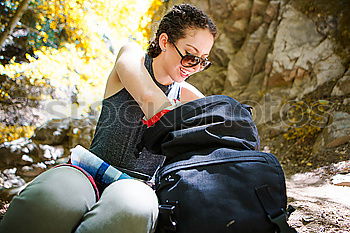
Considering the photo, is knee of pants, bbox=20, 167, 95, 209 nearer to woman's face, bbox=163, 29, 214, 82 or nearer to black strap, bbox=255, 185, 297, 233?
black strap, bbox=255, 185, 297, 233

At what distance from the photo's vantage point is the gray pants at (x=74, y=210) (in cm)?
77

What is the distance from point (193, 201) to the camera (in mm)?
855

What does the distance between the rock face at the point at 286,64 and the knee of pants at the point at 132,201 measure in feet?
7.63

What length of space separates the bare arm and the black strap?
0.50m

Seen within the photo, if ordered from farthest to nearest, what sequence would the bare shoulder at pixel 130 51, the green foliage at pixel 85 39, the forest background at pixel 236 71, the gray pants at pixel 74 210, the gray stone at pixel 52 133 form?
the gray stone at pixel 52 133 < the green foliage at pixel 85 39 < the forest background at pixel 236 71 < the bare shoulder at pixel 130 51 < the gray pants at pixel 74 210

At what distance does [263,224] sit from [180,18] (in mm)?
991

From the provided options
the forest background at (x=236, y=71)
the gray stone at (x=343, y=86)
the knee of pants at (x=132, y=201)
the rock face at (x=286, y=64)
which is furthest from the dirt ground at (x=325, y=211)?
the gray stone at (x=343, y=86)

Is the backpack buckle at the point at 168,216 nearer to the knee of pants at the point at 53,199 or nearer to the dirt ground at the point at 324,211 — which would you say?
the knee of pants at the point at 53,199

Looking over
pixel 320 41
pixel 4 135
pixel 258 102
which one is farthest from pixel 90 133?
pixel 320 41

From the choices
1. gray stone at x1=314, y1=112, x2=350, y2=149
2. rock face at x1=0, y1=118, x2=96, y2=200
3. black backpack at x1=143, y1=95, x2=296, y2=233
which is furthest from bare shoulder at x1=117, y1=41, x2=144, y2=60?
rock face at x1=0, y1=118, x2=96, y2=200

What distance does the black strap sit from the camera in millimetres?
807

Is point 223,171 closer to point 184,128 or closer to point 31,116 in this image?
point 184,128

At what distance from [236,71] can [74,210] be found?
220 inches

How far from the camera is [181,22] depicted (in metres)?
1.35
